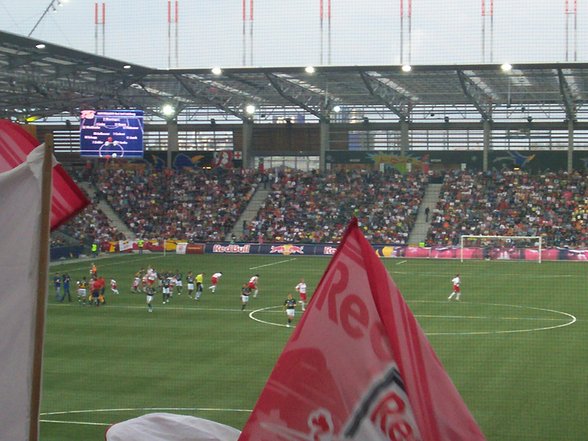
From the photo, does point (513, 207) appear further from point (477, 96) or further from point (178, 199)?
point (178, 199)

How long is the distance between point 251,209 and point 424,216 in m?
13.1

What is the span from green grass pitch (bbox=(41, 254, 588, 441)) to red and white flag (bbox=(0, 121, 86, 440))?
14.0 m

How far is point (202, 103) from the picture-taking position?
237ft

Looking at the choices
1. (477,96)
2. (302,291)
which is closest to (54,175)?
(302,291)

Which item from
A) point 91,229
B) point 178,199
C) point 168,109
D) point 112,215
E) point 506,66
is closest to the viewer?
point 506,66

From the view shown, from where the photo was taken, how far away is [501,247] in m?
61.6

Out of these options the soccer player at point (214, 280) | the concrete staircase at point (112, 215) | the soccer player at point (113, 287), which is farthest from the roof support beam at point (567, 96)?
the concrete staircase at point (112, 215)

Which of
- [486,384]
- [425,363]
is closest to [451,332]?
[486,384]

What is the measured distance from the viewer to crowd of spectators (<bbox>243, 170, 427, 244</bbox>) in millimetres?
67312

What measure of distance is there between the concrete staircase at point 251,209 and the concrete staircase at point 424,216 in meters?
12.1

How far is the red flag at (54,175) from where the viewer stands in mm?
6758

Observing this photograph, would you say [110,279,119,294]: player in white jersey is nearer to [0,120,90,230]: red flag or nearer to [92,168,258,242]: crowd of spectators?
[92,168,258,242]: crowd of spectators

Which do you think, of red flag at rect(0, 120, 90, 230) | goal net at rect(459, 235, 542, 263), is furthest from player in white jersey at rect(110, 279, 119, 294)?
red flag at rect(0, 120, 90, 230)

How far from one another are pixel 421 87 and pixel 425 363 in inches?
2451
